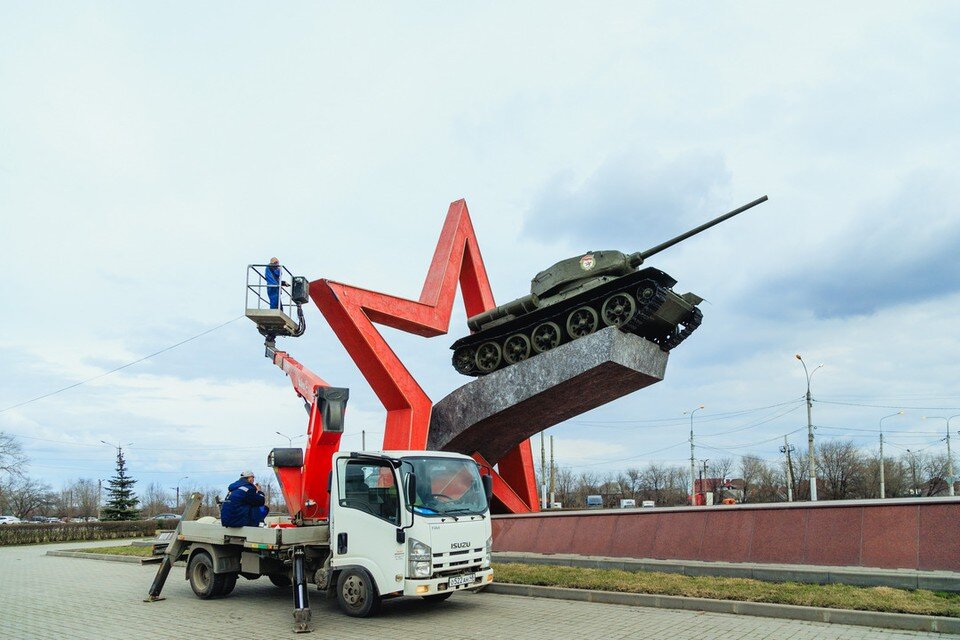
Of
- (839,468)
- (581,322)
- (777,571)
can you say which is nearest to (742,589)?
(777,571)

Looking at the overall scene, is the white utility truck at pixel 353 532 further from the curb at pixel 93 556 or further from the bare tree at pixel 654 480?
the bare tree at pixel 654 480

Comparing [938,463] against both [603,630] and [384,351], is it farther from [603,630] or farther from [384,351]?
[603,630]

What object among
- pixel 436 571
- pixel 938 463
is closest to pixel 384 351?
pixel 436 571

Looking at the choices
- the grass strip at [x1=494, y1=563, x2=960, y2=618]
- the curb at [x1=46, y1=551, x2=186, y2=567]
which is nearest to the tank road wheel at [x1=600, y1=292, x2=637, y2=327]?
the grass strip at [x1=494, y1=563, x2=960, y2=618]

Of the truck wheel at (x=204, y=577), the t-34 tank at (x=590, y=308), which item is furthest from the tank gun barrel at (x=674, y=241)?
the truck wheel at (x=204, y=577)

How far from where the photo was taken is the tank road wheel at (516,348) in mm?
17219

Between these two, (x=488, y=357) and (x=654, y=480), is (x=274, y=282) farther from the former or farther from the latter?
(x=654, y=480)

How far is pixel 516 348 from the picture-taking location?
A: 17.4 meters

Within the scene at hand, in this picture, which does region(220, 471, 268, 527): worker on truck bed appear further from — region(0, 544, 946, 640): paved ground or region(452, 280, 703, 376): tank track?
region(452, 280, 703, 376): tank track

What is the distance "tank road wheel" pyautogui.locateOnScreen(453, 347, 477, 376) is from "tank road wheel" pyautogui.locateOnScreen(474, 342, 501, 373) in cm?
24

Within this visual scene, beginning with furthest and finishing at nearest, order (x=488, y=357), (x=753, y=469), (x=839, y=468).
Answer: (x=753, y=469)
(x=839, y=468)
(x=488, y=357)

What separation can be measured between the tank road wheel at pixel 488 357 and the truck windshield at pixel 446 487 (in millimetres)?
8768

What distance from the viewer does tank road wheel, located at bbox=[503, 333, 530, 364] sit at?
56.5ft

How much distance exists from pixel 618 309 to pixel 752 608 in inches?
322
